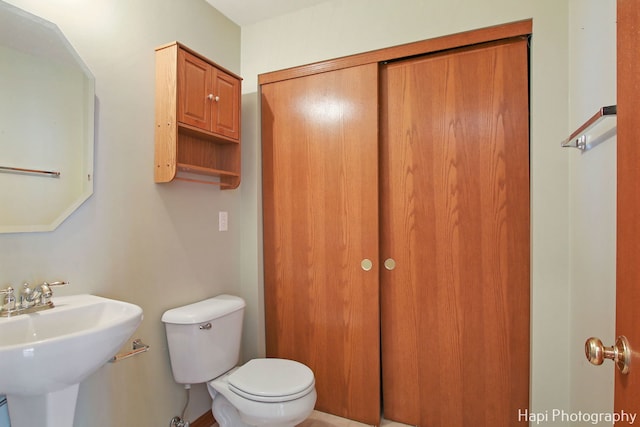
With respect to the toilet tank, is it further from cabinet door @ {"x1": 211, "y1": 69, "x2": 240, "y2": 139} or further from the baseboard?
cabinet door @ {"x1": 211, "y1": 69, "x2": 240, "y2": 139}

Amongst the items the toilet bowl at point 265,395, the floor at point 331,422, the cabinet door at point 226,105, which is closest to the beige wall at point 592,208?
the floor at point 331,422

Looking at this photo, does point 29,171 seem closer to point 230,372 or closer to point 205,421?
point 230,372

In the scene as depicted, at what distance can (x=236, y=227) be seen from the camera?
2064 millimetres

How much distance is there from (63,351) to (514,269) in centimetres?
178

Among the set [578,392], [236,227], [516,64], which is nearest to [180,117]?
[236,227]

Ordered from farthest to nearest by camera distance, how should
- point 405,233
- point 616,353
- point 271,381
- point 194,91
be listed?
point 405,233 → point 194,91 → point 271,381 → point 616,353

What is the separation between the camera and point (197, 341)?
1.52m

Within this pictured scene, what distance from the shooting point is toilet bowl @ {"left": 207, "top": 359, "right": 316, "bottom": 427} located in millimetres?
1362

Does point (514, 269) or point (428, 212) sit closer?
point (514, 269)

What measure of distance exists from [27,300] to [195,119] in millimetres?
998

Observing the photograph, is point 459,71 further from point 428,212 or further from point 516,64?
point 428,212

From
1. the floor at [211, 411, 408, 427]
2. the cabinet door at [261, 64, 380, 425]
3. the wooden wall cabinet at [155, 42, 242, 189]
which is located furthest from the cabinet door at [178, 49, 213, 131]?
the floor at [211, 411, 408, 427]

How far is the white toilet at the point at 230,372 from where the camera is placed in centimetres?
138
